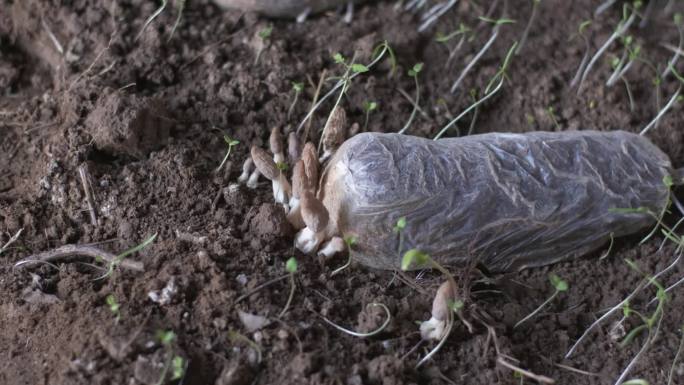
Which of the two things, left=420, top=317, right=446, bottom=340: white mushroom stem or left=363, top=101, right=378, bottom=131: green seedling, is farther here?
left=363, top=101, right=378, bottom=131: green seedling

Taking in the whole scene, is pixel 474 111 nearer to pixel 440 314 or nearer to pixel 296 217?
pixel 296 217

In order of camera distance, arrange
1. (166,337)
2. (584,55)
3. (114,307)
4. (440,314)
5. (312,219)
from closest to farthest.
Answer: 1. (166,337)
2. (114,307)
3. (440,314)
4. (312,219)
5. (584,55)

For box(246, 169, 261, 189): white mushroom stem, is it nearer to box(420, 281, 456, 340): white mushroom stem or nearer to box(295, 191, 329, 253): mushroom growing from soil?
box(295, 191, 329, 253): mushroom growing from soil

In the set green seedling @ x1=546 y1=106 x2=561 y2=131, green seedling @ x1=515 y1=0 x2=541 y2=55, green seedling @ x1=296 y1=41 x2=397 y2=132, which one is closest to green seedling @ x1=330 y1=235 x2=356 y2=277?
green seedling @ x1=296 y1=41 x2=397 y2=132

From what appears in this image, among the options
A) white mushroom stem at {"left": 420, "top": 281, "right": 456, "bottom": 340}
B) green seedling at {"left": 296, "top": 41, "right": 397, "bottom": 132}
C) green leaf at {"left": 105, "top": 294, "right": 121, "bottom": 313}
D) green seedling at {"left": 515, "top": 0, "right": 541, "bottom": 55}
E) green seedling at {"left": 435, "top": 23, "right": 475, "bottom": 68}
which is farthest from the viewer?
green seedling at {"left": 515, "top": 0, "right": 541, "bottom": 55}

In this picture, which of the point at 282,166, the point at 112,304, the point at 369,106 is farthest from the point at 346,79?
the point at 112,304

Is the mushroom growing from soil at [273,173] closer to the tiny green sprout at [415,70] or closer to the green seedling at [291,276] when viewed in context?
the green seedling at [291,276]

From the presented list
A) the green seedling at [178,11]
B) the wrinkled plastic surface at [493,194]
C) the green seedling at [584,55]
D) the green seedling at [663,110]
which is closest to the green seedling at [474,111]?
the wrinkled plastic surface at [493,194]
